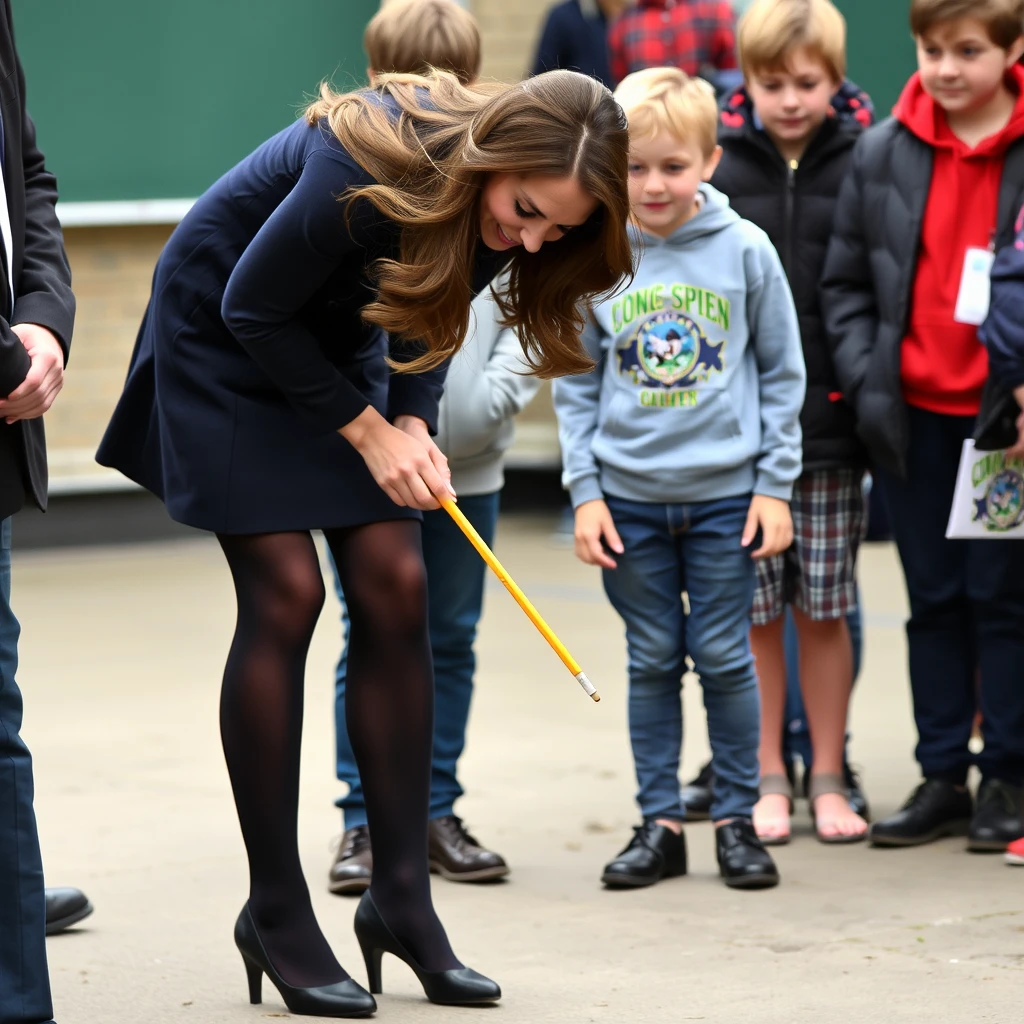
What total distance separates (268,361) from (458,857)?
1354 mm

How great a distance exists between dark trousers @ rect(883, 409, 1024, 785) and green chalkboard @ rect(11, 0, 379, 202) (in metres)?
4.58

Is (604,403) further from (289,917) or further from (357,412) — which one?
(289,917)

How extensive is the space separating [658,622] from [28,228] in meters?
1.54

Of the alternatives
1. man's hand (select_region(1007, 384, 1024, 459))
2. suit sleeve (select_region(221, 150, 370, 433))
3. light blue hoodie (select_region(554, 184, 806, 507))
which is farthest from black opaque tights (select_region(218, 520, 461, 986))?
man's hand (select_region(1007, 384, 1024, 459))

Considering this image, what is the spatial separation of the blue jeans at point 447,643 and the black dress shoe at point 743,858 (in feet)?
1.81

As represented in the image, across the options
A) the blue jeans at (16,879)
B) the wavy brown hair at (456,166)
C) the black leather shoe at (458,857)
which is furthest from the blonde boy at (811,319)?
the blue jeans at (16,879)

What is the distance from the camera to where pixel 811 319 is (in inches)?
160

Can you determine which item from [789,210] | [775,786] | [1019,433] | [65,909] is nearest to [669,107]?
[789,210]

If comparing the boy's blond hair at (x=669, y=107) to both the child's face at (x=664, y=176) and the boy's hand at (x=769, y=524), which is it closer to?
the child's face at (x=664, y=176)

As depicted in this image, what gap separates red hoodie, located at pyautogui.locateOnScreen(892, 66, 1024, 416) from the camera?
3.80 meters

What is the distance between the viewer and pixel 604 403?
3.70 meters

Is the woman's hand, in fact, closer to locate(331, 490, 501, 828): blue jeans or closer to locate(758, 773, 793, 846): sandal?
locate(331, 490, 501, 828): blue jeans

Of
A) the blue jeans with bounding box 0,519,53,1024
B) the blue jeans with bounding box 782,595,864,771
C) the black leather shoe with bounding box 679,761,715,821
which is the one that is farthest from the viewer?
the blue jeans with bounding box 782,595,864,771

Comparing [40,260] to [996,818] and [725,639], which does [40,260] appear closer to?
[725,639]
